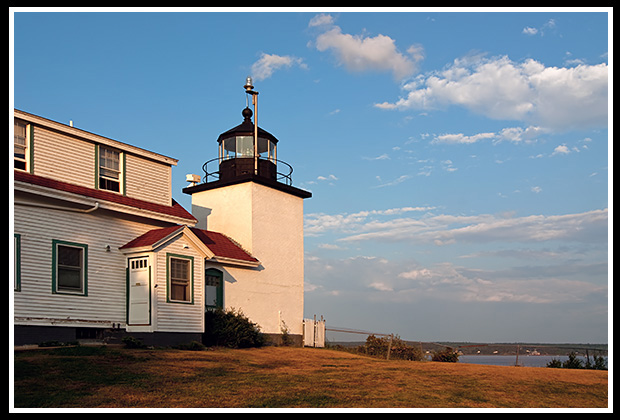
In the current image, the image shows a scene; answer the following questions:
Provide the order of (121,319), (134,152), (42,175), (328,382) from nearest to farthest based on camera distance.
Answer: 1. (328,382)
2. (42,175)
3. (121,319)
4. (134,152)

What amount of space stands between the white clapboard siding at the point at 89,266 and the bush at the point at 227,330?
333 cm

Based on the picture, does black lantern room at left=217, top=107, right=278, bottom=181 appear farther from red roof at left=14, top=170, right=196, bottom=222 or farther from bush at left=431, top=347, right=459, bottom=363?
bush at left=431, top=347, right=459, bottom=363

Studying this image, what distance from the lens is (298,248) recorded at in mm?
28953

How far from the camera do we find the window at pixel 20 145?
19.0m

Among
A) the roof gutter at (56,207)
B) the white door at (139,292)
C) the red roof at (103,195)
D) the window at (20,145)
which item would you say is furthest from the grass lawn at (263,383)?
the window at (20,145)

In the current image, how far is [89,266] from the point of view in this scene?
20188 millimetres

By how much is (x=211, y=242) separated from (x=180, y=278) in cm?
342

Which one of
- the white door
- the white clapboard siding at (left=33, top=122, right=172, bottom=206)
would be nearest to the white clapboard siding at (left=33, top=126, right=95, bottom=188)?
the white clapboard siding at (left=33, top=122, right=172, bottom=206)

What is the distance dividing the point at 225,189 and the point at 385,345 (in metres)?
9.29

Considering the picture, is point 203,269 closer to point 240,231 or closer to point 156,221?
point 156,221

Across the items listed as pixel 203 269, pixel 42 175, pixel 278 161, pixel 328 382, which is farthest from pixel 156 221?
pixel 328 382

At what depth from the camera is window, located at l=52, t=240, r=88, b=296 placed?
63.0 ft

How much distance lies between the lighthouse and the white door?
4562 mm

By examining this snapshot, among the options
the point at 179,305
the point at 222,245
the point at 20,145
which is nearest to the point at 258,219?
the point at 222,245
